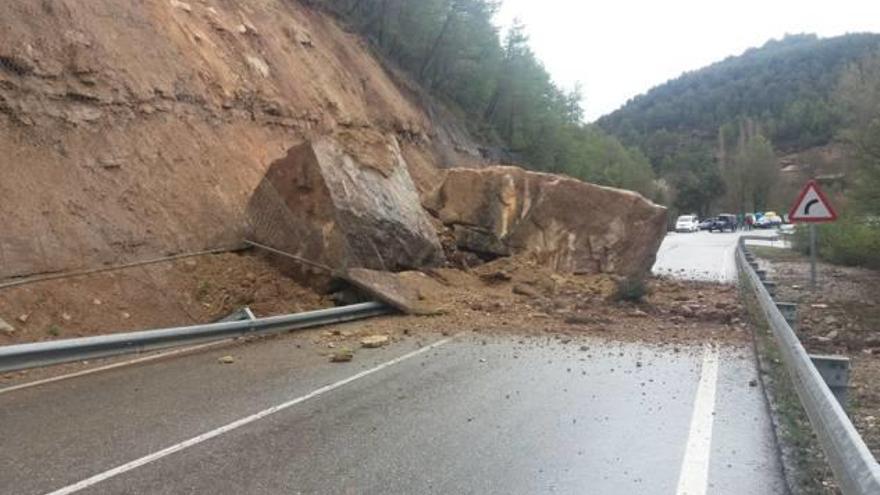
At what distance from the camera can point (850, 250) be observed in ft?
85.8

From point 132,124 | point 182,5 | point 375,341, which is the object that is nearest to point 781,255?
point 182,5

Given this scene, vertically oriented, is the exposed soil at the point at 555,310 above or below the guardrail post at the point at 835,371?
below

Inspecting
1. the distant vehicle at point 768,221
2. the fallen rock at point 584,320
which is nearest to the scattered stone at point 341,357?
the fallen rock at point 584,320

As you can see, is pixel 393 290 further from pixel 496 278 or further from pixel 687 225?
pixel 687 225

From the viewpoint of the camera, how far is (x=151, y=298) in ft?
39.2

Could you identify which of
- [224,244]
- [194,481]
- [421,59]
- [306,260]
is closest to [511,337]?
[306,260]

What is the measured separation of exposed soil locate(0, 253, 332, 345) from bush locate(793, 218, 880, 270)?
18.3m

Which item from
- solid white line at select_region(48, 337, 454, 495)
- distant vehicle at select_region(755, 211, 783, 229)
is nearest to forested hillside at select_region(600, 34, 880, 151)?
distant vehicle at select_region(755, 211, 783, 229)

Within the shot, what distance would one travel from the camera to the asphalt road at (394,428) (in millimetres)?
5141

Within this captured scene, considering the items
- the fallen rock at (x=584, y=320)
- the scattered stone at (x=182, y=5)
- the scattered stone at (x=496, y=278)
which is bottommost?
the fallen rock at (x=584, y=320)

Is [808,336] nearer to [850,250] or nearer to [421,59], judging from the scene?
[850,250]

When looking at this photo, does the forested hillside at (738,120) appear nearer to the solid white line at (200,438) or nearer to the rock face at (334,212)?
the rock face at (334,212)

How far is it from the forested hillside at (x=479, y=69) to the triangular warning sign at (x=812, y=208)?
62.7 ft

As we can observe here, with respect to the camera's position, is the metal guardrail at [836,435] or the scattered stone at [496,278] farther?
the scattered stone at [496,278]
